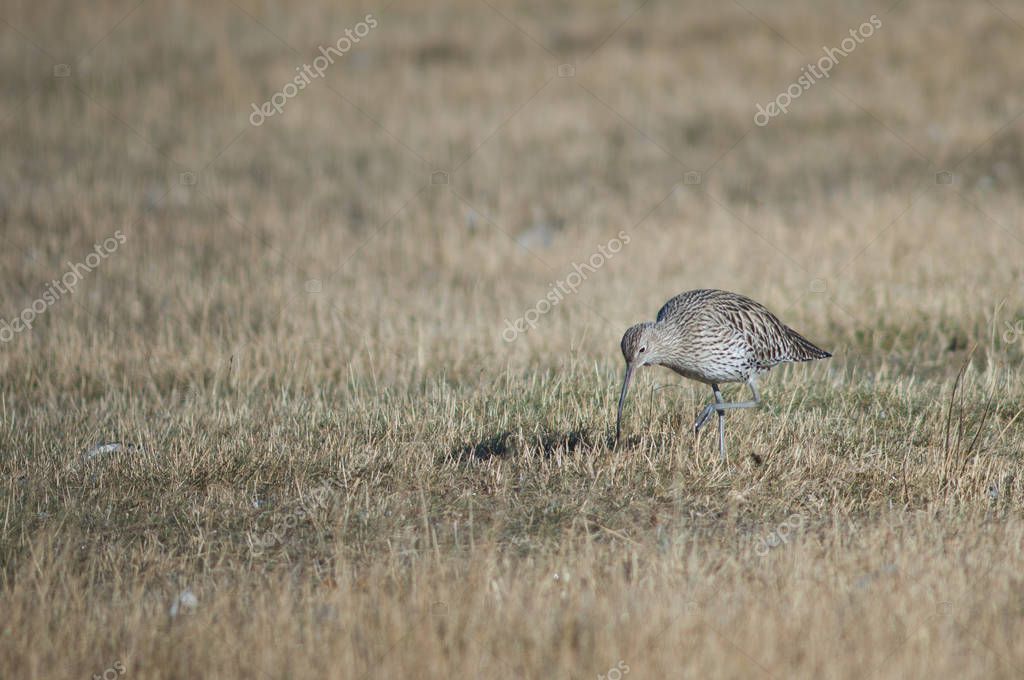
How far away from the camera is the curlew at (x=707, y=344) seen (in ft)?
25.1

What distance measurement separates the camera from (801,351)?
8.62m

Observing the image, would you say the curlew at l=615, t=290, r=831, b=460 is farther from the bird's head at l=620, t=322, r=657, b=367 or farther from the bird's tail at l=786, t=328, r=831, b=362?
the bird's tail at l=786, t=328, r=831, b=362

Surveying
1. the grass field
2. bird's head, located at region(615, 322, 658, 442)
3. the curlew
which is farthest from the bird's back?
the grass field

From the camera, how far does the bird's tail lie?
336 inches

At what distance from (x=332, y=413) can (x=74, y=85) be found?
51.4 feet

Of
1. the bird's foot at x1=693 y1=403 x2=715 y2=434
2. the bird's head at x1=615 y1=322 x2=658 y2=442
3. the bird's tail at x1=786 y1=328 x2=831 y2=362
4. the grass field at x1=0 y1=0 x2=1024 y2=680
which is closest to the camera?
the grass field at x1=0 y1=0 x2=1024 y2=680

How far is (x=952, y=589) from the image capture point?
5.83 meters

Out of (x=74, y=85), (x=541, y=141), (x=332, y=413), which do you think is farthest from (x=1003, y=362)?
(x=74, y=85)

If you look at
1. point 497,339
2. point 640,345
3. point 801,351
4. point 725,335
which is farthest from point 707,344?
point 497,339

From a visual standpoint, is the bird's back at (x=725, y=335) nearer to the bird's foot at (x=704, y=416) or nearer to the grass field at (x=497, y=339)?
the bird's foot at (x=704, y=416)

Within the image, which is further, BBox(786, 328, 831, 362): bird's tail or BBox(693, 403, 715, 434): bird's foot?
BBox(786, 328, 831, 362): bird's tail

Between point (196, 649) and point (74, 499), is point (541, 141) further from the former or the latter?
point (196, 649)

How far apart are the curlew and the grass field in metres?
0.41

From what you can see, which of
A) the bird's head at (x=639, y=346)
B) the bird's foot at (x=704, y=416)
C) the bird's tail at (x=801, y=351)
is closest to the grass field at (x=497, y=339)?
the bird's foot at (x=704, y=416)
